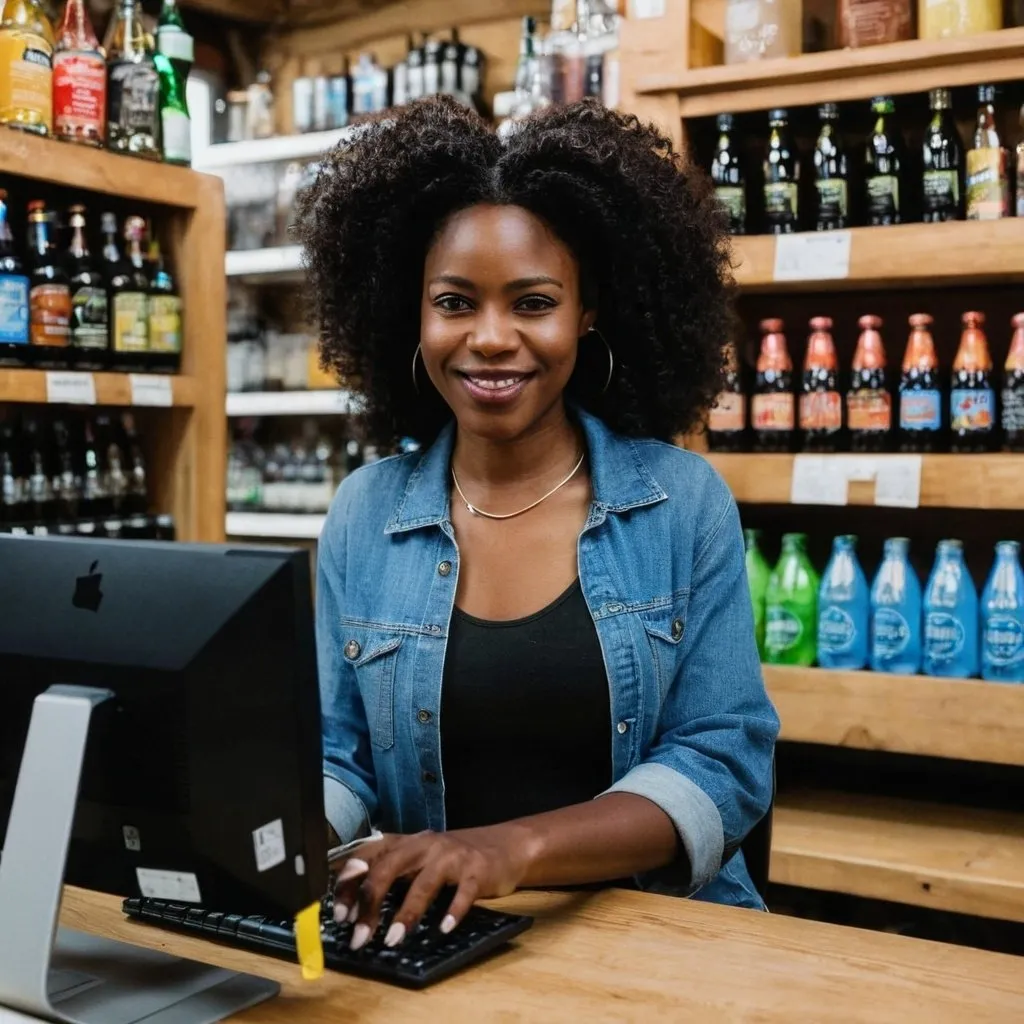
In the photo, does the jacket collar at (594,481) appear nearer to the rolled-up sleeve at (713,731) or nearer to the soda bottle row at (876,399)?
the rolled-up sleeve at (713,731)

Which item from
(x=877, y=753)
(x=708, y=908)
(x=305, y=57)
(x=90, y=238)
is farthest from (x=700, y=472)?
(x=305, y=57)

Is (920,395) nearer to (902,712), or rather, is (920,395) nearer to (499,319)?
(902,712)

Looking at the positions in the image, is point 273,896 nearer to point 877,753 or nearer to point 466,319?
point 466,319

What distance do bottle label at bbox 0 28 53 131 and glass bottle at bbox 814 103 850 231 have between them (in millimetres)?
1459

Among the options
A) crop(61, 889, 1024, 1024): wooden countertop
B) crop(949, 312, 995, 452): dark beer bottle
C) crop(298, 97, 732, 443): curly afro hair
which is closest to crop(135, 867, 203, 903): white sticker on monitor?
crop(61, 889, 1024, 1024): wooden countertop

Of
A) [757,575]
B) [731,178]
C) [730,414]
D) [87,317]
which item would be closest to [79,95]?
[87,317]

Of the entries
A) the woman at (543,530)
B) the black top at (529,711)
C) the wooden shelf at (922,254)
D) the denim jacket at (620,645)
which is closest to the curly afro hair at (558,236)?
the woman at (543,530)

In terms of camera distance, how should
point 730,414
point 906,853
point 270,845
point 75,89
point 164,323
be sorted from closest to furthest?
1. point 270,845
2. point 906,853
3. point 75,89
4. point 730,414
5. point 164,323

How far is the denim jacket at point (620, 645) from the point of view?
1403mm

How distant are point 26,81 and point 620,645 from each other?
166 centimetres

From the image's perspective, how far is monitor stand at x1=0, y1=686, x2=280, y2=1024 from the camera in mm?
940

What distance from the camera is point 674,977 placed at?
1016 millimetres

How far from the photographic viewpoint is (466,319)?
152cm

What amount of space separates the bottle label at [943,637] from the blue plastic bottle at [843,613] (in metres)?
0.13
